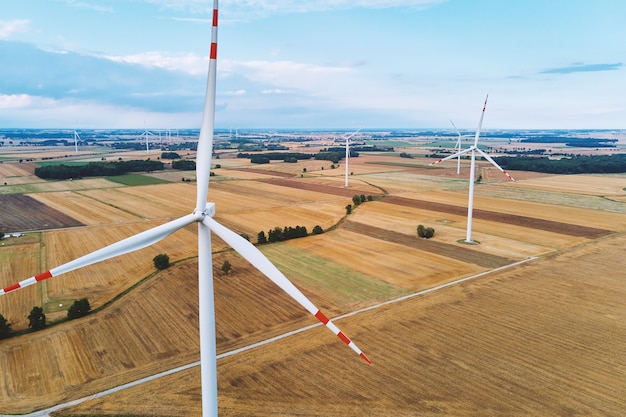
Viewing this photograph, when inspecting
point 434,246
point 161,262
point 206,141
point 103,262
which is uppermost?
point 206,141

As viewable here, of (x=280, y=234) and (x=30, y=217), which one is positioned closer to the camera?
(x=280, y=234)

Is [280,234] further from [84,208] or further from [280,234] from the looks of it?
[84,208]

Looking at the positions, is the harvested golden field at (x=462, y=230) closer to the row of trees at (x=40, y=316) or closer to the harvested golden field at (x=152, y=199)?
the harvested golden field at (x=152, y=199)

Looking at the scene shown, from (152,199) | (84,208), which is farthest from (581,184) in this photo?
(84,208)

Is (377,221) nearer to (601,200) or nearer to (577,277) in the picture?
(577,277)

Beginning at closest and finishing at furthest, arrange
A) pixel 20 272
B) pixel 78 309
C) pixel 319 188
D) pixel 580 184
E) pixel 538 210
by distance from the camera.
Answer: pixel 78 309, pixel 20 272, pixel 538 210, pixel 319 188, pixel 580 184

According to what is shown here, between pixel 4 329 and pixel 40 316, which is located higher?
pixel 40 316

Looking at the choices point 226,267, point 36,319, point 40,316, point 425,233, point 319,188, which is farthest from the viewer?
point 319,188
